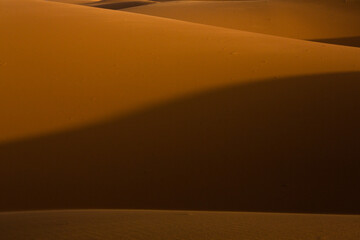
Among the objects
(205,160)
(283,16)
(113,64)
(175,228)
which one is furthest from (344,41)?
(175,228)

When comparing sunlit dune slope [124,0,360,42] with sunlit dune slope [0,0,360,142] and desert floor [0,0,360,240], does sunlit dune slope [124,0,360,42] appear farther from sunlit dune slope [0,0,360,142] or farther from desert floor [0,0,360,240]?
desert floor [0,0,360,240]

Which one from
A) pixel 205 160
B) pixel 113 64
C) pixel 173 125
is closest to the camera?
pixel 205 160

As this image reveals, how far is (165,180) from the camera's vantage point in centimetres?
294

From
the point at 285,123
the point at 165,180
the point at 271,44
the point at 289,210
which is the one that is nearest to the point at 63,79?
the point at 165,180

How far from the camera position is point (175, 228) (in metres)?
1.52

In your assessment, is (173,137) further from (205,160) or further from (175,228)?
(175,228)

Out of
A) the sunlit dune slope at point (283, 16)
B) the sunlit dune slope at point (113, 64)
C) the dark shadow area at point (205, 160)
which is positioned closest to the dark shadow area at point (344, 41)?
the sunlit dune slope at point (283, 16)

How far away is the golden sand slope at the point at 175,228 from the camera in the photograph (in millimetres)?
1384

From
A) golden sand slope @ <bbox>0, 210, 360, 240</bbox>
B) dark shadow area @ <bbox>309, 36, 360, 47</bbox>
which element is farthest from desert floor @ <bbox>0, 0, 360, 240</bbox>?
dark shadow area @ <bbox>309, 36, 360, 47</bbox>

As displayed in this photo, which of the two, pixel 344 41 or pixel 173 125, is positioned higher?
pixel 344 41

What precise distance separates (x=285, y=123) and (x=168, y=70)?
1.51 metres

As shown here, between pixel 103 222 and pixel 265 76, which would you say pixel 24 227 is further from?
pixel 265 76

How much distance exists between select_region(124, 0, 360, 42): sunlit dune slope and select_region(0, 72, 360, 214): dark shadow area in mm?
9162

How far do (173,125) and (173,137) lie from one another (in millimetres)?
163
